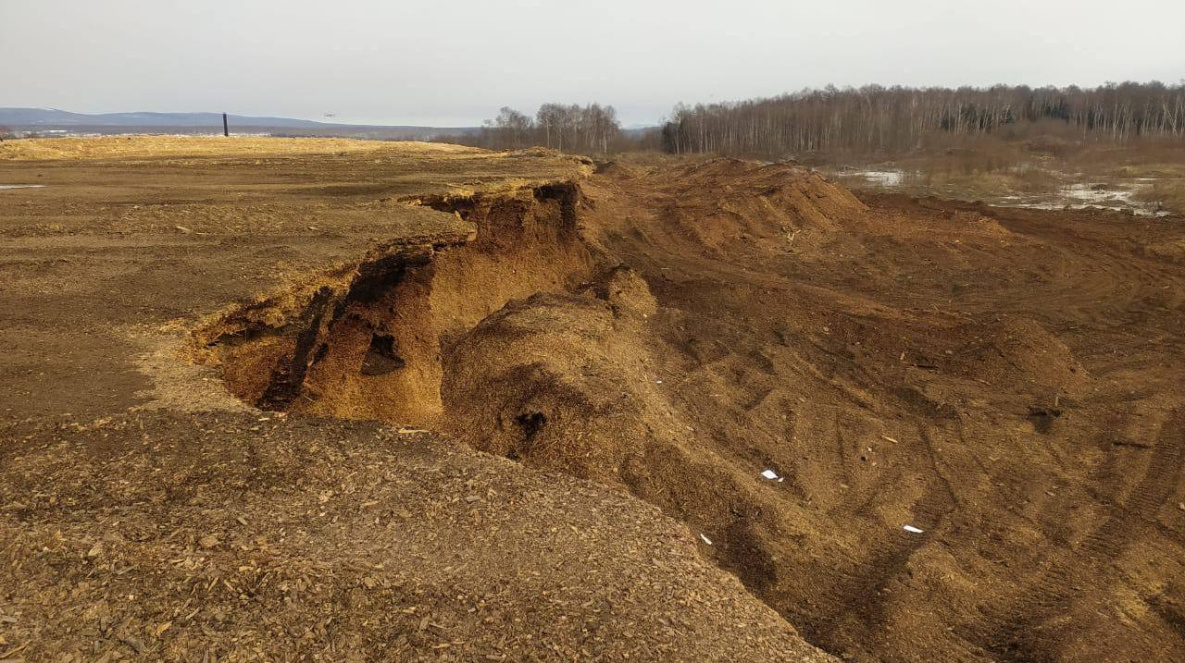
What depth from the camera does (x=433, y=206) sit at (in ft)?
36.3

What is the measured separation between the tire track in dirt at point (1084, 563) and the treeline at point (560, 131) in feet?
208

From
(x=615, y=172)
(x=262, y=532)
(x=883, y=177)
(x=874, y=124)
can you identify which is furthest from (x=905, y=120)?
(x=262, y=532)

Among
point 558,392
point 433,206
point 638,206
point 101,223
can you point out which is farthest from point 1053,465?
point 638,206

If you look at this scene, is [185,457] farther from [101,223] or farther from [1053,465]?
[1053,465]

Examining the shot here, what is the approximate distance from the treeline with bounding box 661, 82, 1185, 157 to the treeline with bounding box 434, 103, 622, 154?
716 centimetres

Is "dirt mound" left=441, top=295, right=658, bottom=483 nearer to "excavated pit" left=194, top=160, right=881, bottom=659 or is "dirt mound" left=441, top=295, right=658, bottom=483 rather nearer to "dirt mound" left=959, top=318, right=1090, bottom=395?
"excavated pit" left=194, top=160, right=881, bottom=659

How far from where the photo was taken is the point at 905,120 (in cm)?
7231

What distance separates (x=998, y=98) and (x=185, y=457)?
317ft

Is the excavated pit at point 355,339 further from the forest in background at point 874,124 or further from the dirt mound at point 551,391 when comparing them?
the forest in background at point 874,124

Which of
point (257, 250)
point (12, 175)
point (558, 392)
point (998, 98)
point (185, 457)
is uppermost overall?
point (998, 98)

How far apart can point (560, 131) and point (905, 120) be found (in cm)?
3444

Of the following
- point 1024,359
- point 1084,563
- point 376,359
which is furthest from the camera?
point 1024,359

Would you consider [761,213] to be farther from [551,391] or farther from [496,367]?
[551,391]

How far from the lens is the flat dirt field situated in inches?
141
